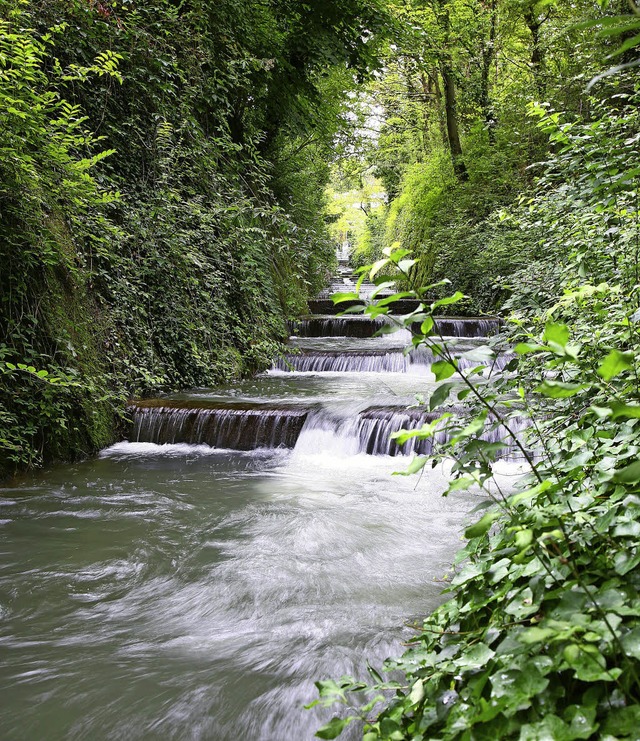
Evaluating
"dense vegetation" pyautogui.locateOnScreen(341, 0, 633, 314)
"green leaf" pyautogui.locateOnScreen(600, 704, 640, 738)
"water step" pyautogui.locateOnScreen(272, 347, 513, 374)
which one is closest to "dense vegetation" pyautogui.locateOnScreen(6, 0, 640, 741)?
"green leaf" pyautogui.locateOnScreen(600, 704, 640, 738)

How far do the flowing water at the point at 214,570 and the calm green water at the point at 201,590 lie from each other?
0.01 m

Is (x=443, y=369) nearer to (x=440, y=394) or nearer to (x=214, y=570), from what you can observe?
(x=440, y=394)

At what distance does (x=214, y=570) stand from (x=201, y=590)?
26 centimetres

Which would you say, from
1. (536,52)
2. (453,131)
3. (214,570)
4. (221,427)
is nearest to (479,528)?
(214,570)

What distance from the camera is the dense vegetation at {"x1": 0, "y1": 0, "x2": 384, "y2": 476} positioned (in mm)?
4973

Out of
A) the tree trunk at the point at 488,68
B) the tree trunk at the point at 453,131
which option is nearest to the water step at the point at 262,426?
the tree trunk at the point at 488,68

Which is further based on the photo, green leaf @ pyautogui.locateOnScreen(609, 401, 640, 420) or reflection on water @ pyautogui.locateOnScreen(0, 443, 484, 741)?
reflection on water @ pyautogui.locateOnScreen(0, 443, 484, 741)

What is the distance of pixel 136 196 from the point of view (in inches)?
297

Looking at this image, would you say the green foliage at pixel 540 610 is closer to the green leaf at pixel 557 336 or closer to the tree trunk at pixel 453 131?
the green leaf at pixel 557 336

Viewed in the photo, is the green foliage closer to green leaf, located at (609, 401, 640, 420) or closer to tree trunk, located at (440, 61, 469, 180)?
green leaf, located at (609, 401, 640, 420)

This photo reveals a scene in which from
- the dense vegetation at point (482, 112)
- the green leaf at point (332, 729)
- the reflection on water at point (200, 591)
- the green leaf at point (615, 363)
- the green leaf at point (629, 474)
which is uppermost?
the dense vegetation at point (482, 112)

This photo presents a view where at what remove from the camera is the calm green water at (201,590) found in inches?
93.3

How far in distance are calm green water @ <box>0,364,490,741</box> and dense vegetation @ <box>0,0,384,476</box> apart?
109cm

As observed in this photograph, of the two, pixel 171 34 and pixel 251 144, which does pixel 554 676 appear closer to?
pixel 171 34
